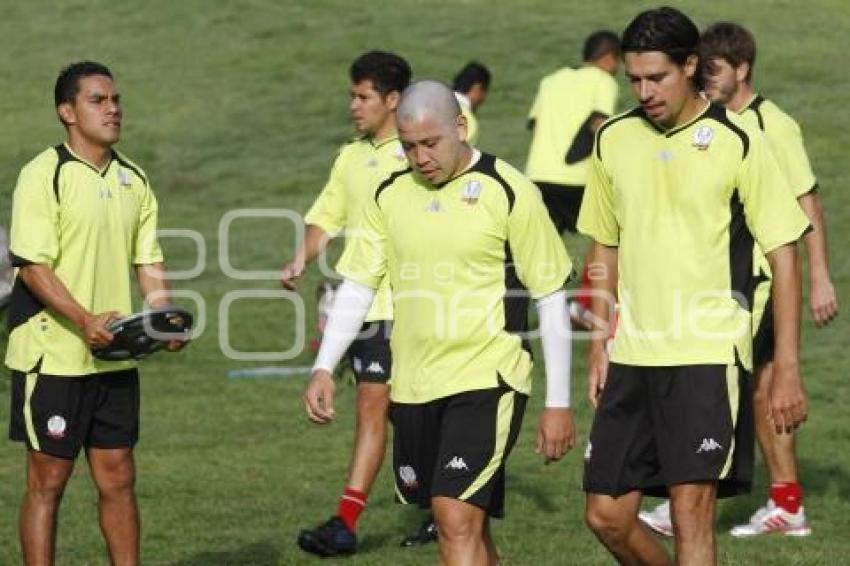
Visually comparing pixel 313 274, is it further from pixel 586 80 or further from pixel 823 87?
pixel 823 87

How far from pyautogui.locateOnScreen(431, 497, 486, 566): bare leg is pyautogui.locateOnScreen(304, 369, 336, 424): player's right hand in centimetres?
57

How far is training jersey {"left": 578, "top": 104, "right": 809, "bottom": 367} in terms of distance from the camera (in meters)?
8.05

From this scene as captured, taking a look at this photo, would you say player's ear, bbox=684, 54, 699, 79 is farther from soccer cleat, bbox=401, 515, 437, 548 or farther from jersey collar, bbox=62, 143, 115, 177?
soccer cleat, bbox=401, 515, 437, 548

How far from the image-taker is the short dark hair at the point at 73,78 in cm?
934

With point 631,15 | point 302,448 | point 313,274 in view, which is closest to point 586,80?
point 313,274

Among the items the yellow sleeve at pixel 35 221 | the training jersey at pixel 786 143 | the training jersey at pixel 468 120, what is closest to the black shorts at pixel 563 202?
the training jersey at pixel 468 120

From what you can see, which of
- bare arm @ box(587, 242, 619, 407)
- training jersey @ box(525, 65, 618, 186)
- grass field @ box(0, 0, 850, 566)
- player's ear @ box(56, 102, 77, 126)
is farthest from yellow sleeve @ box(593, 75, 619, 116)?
bare arm @ box(587, 242, 619, 407)

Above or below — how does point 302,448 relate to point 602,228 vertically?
below

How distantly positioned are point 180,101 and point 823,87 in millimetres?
8857

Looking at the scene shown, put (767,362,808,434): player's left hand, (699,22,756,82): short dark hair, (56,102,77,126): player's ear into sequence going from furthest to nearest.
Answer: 1. (699,22,756,82): short dark hair
2. (56,102,77,126): player's ear
3. (767,362,808,434): player's left hand

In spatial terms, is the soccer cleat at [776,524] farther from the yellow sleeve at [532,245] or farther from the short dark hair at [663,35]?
the short dark hair at [663,35]

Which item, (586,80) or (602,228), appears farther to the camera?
(586,80)

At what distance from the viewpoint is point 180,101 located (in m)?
29.7

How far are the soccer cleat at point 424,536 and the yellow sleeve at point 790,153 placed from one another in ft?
8.41
